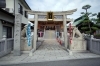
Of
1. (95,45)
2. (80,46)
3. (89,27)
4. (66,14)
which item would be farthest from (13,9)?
(89,27)

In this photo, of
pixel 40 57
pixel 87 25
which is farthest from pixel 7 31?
pixel 87 25

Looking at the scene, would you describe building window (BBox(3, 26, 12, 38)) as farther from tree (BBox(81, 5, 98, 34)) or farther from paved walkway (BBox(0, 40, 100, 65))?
tree (BBox(81, 5, 98, 34))

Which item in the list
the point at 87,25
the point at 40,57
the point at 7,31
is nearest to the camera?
the point at 40,57

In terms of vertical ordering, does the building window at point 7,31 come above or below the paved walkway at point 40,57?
above

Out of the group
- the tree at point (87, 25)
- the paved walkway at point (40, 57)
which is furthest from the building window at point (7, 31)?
the tree at point (87, 25)

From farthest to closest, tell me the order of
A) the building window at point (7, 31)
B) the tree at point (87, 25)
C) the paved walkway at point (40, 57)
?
the tree at point (87, 25)
the building window at point (7, 31)
the paved walkway at point (40, 57)

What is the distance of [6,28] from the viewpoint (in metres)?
14.4

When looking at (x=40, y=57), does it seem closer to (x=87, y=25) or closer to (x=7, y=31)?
(x=7, y=31)

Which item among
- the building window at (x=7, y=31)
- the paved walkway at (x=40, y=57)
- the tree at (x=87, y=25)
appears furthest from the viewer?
the tree at (x=87, y=25)

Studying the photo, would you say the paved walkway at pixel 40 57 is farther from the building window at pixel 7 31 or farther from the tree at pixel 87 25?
the tree at pixel 87 25

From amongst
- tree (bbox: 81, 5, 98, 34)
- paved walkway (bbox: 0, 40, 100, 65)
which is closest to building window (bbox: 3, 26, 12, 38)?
paved walkway (bbox: 0, 40, 100, 65)

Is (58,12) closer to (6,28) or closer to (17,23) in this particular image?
(17,23)

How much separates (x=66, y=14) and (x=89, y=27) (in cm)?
816

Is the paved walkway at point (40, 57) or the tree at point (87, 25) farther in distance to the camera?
the tree at point (87, 25)
